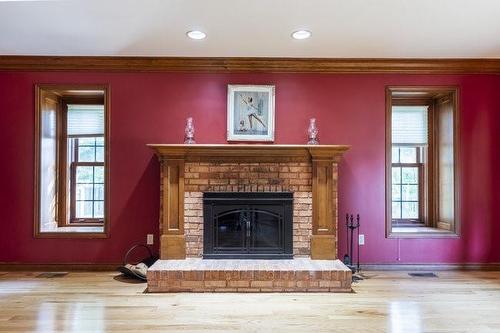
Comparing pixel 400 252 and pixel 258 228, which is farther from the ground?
pixel 258 228

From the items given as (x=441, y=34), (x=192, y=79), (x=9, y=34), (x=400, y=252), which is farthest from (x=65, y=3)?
(x=400, y=252)

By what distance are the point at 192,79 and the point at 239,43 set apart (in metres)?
0.79

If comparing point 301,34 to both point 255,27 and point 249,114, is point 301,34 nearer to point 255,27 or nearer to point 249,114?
point 255,27

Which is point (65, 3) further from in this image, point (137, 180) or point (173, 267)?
point (173, 267)

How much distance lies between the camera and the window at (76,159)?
4695 millimetres

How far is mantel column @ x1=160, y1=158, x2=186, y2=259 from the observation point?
4.05m

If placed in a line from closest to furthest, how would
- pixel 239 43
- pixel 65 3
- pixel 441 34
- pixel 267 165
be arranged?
pixel 65 3 < pixel 441 34 < pixel 239 43 < pixel 267 165

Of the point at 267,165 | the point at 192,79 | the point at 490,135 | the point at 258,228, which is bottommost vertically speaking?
the point at 258,228

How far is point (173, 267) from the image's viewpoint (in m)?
3.68

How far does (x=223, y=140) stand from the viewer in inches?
173

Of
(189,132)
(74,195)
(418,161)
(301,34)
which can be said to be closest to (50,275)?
(74,195)

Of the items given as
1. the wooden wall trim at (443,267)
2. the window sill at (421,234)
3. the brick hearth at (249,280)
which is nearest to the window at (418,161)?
the window sill at (421,234)

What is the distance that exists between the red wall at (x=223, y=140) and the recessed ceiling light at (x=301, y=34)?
0.74m

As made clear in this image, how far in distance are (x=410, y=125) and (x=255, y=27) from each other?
2.60 metres
